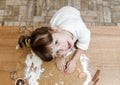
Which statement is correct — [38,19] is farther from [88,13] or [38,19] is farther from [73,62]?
[73,62]

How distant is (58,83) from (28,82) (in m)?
0.13

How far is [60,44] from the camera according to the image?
1.08 meters

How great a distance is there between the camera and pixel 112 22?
169 cm

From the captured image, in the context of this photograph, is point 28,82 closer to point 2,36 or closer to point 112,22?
point 2,36

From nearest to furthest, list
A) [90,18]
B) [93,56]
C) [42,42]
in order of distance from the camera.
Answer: [42,42], [93,56], [90,18]

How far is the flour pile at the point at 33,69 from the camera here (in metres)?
1.14

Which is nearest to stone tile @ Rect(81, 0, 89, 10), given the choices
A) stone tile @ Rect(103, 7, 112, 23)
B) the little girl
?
stone tile @ Rect(103, 7, 112, 23)

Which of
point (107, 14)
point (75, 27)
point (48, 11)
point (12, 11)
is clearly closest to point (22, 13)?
point (12, 11)

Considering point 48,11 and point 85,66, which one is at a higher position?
point 48,11

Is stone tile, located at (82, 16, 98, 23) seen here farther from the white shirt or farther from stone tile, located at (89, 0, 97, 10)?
the white shirt

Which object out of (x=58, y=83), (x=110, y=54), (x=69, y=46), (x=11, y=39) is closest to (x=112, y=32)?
(x=110, y=54)

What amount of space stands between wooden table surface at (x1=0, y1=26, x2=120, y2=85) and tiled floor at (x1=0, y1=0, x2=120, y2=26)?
481 mm

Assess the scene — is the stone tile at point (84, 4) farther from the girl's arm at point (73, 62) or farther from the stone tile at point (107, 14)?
the girl's arm at point (73, 62)

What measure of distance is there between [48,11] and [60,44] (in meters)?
0.69
